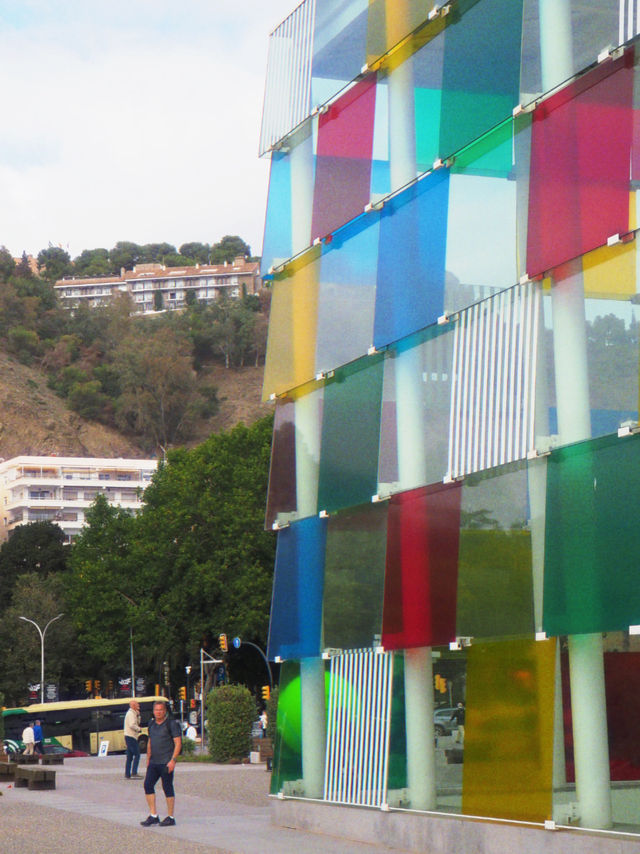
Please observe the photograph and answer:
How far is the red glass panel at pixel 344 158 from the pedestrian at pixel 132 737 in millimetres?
13118

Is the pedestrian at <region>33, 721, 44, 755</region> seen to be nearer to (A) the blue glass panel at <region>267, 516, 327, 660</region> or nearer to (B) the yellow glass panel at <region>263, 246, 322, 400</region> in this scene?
(A) the blue glass panel at <region>267, 516, 327, 660</region>

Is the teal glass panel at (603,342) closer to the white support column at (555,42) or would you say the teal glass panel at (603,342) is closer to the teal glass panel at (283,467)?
the white support column at (555,42)

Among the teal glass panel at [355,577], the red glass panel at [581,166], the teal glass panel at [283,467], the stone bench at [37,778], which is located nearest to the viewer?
the red glass panel at [581,166]

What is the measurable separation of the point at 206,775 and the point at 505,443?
62.1ft

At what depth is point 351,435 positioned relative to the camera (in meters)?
15.9

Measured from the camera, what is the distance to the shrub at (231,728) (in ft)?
116

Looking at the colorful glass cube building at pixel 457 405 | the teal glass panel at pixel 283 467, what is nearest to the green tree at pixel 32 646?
the teal glass panel at pixel 283 467

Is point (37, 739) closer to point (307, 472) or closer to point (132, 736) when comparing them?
point (132, 736)

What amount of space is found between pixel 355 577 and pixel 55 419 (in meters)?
135

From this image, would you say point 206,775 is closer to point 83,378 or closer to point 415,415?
point 415,415

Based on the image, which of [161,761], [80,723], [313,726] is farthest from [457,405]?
[80,723]

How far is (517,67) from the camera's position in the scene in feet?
42.5

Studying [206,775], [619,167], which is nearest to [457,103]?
[619,167]

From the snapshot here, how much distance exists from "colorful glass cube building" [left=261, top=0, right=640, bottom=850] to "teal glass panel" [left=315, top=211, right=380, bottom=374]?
0.04 meters
